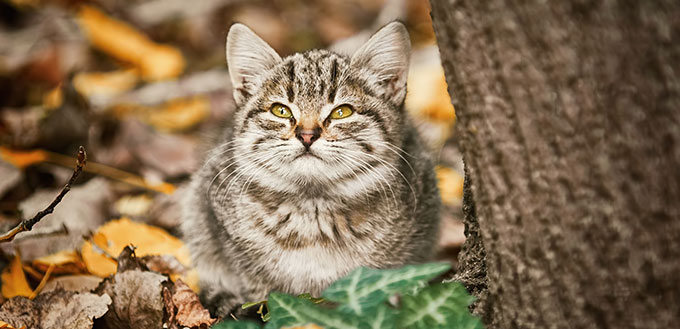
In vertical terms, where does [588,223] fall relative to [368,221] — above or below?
above

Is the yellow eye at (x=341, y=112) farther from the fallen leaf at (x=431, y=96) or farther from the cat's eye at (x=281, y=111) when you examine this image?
the fallen leaf at (x=431, y=96)

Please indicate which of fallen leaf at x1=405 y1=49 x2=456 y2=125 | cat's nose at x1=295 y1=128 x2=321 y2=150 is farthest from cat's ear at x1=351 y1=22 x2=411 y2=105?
fallen leaf at x1=405 y1=49 x2=456 y2=125

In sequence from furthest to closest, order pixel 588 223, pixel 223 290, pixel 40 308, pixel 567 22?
1. pixel 223 290
2. pixel 40 308
3. pixel 588 223
4. pixel 567 22

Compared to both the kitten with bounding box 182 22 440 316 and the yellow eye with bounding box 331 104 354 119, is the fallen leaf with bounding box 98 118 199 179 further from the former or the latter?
the yellow eye with bounding box 331 104 354 119

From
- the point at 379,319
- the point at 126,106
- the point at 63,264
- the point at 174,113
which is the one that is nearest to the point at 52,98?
the point at 126,106

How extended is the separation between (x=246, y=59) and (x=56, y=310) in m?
1.53

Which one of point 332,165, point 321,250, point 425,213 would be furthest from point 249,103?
point 425,213

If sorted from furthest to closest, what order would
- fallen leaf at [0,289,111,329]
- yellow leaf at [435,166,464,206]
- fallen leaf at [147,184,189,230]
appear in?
yellow leaf at [435,166,464,206], fallen leaf at [147,184,189,230], fallen leaf at [0,289,111,329]

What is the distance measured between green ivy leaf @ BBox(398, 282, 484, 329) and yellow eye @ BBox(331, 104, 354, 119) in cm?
126

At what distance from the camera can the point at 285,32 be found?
23.1 feet

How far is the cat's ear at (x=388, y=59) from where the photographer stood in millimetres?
3117

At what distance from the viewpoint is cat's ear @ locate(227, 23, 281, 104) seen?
129 inches

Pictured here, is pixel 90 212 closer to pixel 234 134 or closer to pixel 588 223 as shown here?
pixel 234 134

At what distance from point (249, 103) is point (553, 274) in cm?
191
